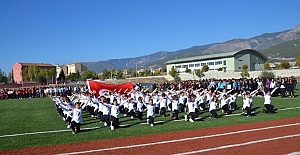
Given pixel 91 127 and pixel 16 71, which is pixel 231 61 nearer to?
pixel 91 127

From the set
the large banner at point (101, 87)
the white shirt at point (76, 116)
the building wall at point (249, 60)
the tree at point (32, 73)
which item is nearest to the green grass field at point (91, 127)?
the white shirt at point (76, 116)

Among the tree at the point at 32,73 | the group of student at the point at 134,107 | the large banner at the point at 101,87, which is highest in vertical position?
the tree at the point at 32,73

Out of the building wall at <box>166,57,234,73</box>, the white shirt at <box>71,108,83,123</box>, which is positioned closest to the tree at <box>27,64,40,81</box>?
the building wall at <box>166,57,234,73</box>

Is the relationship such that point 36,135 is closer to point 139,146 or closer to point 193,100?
point 139,146

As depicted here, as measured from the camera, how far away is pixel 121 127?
45.4ft

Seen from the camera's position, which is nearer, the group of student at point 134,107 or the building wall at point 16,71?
the group of student at point 134,107

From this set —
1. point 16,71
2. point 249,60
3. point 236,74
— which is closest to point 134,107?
point 236,74

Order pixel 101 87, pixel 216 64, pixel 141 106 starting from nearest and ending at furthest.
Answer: pixel 141 106 < pixel 101 87 < pixel 216 64

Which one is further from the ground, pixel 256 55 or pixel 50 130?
pixel 256 55

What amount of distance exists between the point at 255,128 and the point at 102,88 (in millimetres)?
13765

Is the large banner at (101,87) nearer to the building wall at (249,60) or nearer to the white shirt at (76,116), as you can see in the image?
the white shirt at (76,116)

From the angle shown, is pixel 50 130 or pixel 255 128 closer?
pixel 255 128

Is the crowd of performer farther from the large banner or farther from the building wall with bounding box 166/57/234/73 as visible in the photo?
the building wall with bounding box 166/57/234/73

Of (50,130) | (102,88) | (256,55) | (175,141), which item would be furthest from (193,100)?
(256,55)
